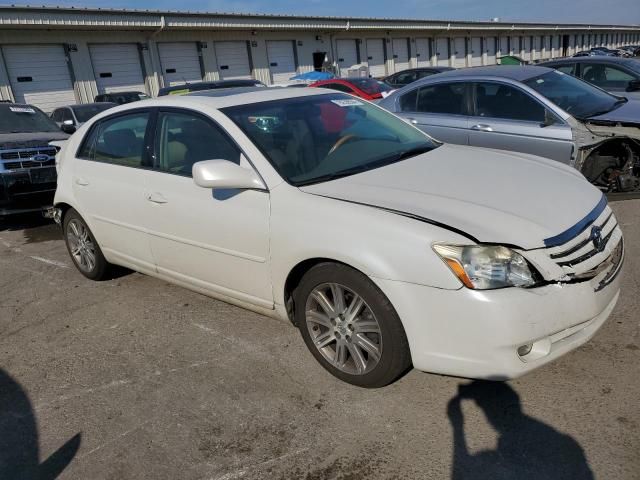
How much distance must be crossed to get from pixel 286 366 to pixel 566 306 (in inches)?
64.0

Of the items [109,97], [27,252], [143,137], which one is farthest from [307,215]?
[109,97]

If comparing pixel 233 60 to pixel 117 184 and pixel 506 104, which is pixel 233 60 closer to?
pixel 506 104

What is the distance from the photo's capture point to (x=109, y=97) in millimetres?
17203

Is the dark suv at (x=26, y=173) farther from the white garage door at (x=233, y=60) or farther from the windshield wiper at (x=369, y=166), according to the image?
the white garage door at (x=233, y=60)

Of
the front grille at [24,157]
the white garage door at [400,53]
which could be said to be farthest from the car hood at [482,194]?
the white garage door at [400,53]

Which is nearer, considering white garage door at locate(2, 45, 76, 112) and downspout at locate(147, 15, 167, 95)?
white garage door at locate(2, 45, 76, 112)

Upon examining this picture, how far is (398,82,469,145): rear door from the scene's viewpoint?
632cm

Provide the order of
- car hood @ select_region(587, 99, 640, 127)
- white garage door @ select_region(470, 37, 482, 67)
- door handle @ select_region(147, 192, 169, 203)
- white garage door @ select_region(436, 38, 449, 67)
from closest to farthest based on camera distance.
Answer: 1. door handle @ select_region(147, 192, 169, 203)
2. car hood @ select_region(587, 99, 640, 127)
3. white garage door @ select_region(436, 38, 449, 67)
4. white garage door @ select_region(470, 37, 482, 67)

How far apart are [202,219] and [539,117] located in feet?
13.6

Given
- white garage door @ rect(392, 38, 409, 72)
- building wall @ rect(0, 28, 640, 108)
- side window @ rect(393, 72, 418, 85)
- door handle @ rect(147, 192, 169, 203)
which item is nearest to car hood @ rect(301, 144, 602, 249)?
door handle @ rect(147, 192, 169, 203)

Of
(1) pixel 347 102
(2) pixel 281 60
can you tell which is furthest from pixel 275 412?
(2) pixel 281 60

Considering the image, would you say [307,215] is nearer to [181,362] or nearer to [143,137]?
[181,362]

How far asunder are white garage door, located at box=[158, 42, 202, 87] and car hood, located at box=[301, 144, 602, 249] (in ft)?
72.9

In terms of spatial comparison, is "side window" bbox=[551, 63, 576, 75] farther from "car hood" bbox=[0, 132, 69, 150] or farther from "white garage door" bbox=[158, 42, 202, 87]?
"white garage door" bbox=[158, 42, 202, 87]
